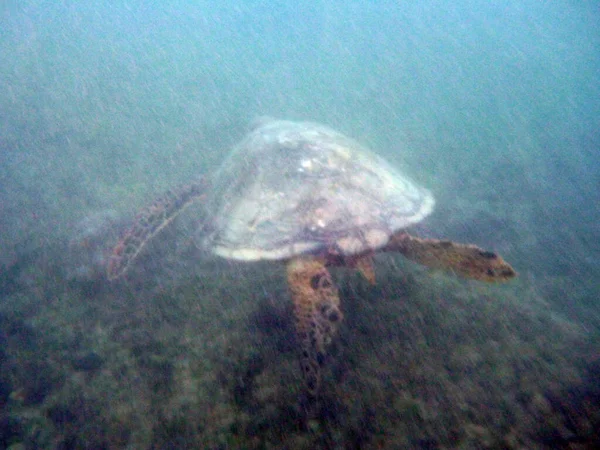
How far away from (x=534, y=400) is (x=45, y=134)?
13681mm

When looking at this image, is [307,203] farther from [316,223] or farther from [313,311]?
[313,311]

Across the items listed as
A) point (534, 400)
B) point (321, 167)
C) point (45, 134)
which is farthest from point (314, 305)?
point (45, 134)

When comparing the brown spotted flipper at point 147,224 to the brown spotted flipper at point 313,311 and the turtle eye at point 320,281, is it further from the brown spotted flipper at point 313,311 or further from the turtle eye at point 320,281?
the turtle eye at point 320,281

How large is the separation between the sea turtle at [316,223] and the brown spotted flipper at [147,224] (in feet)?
0.15

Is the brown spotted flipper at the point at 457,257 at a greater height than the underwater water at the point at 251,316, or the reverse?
the brown spotted flipper at the point at 457,257

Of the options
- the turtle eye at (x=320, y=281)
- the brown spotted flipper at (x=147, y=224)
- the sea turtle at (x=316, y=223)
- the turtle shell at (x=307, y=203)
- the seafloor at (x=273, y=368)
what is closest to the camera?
the seafloor at (x=273, y=368)

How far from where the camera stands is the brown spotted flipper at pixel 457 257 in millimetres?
2905

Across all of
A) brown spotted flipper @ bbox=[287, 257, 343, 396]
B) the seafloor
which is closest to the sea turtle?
brown spotted flipper @ bbox=[287, 257, 343, 396]

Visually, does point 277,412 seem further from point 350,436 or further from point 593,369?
point 593,369

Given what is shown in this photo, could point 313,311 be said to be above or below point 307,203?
below

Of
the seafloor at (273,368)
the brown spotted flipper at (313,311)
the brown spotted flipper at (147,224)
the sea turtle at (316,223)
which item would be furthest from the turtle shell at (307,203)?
the brown spotted flipper at (147,224)

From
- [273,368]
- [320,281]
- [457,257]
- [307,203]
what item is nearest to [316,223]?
[307,203]

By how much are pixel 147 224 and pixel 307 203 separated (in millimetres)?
3178

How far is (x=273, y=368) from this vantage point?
11.0ft
